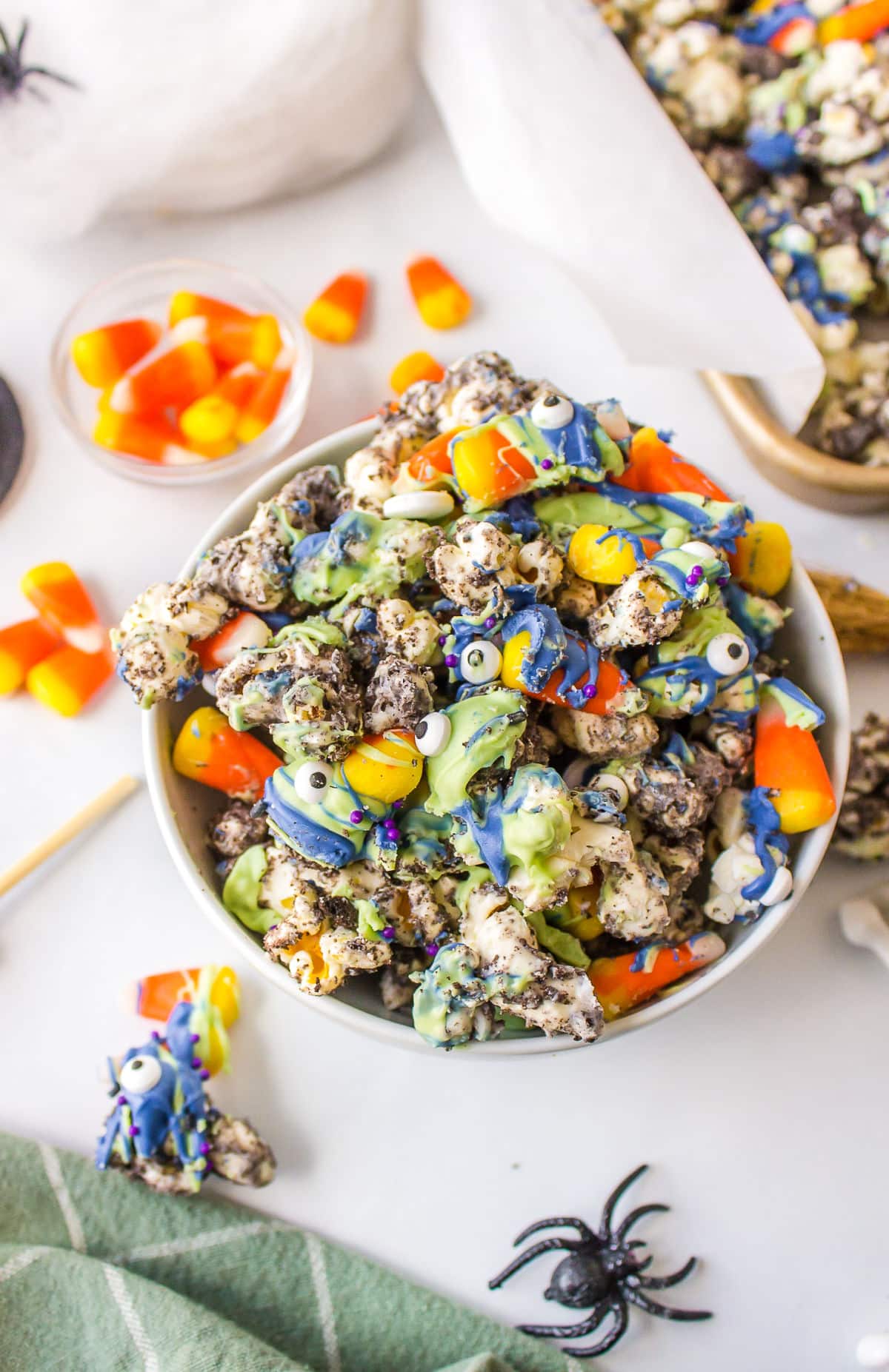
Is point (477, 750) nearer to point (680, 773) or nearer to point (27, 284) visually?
point (680, 773)

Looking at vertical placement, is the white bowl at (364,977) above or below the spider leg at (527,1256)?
above

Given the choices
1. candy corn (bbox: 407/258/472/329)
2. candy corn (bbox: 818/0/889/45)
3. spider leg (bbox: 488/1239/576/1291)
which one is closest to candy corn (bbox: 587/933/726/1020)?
spider leg (bbox: 488/1239/576/1291)

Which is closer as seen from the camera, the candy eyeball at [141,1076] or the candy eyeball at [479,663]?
the candy eyeball at [479,663]

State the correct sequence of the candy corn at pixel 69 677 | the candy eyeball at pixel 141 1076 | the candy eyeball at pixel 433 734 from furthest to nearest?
A: the candy corn at pixel 69 677, the candy eyeball at pixel 141 1076, the candy eyeball at pixel 433 734

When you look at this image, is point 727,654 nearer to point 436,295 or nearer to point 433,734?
point 433,734

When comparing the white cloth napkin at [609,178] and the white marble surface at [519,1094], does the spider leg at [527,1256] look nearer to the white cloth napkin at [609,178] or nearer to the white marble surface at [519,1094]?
the white marble surface at [519,1094]

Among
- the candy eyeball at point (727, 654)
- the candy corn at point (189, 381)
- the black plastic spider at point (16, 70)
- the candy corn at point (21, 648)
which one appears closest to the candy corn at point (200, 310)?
the candy corn at point (189, 381)

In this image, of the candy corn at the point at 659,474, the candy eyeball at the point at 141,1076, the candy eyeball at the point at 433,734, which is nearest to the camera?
the candy eyeball at the point at 433,734
